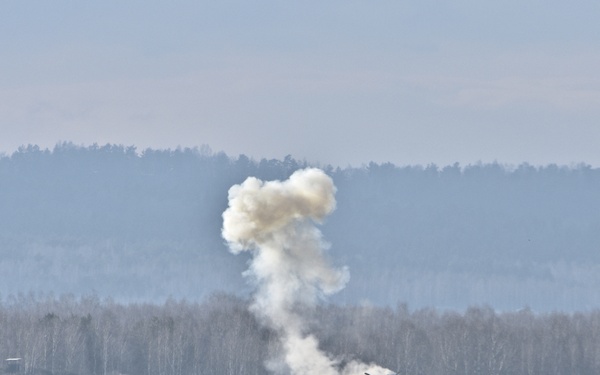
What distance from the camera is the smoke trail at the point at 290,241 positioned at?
402 feet

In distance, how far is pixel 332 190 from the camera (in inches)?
4926

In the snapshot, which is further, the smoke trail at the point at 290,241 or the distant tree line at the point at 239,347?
the distant tree line at the point at 239,347

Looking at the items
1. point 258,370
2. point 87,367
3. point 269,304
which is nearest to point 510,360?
point 258,370

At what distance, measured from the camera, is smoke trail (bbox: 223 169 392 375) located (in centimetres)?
12262

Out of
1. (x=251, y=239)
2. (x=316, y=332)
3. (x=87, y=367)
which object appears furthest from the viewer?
(x=87, y=367)

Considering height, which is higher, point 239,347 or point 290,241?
point 290,241

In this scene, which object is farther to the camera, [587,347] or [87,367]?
[587,347]

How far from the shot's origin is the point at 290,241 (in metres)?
124

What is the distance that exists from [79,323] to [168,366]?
43.1 feet

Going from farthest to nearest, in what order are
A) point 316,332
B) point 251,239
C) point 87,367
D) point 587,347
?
point 587,347
point 87,367
point 316,332
point 251,239

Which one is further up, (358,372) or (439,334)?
(439,334)

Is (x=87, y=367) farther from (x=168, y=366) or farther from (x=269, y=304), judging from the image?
(x=269, y=304)

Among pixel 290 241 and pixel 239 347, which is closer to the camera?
pixel 290 241

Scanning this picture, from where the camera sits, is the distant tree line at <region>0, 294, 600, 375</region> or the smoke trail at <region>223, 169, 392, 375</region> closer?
the smoke trail at <region>223, 169, 392, 375</region>
